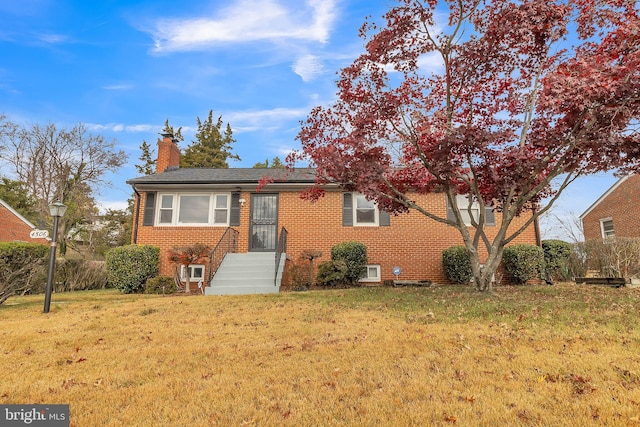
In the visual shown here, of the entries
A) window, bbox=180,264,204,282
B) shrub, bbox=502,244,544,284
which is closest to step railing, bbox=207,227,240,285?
window, bbox=180,264,204,282

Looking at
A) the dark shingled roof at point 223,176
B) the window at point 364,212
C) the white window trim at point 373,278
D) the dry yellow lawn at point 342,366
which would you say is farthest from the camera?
the window at point 364,212

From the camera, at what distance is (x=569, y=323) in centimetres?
472

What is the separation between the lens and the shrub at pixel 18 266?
7.48 metres

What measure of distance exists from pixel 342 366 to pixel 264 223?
9.78 meters

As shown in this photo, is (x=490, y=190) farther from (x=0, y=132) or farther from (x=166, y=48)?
Result: (x=0, y=132)

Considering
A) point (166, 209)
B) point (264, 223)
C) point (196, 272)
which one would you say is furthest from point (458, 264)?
point (166, 209)

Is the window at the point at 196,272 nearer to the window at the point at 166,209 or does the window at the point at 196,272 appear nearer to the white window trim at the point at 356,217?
the window at the point at 166,209

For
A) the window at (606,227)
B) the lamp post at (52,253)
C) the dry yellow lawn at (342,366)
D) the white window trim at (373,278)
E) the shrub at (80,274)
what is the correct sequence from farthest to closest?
the window at (606,227) < the shrub at (80,274) < the white window trim at (373,278) < the lamp post at (52,253) < the dry yellow lawn at (342,366)

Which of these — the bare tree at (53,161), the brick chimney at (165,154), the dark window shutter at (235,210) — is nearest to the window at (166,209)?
the dark window shutter at (235,210)

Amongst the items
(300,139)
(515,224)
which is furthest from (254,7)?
(515,224)

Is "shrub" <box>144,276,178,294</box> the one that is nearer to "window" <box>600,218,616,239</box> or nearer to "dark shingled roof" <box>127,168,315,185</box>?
"dark shingled roof" <box>127,168,315,185</box>

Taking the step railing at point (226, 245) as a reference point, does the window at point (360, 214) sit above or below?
above

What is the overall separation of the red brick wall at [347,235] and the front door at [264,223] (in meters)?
0.21

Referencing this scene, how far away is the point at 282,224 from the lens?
41.8 feet
